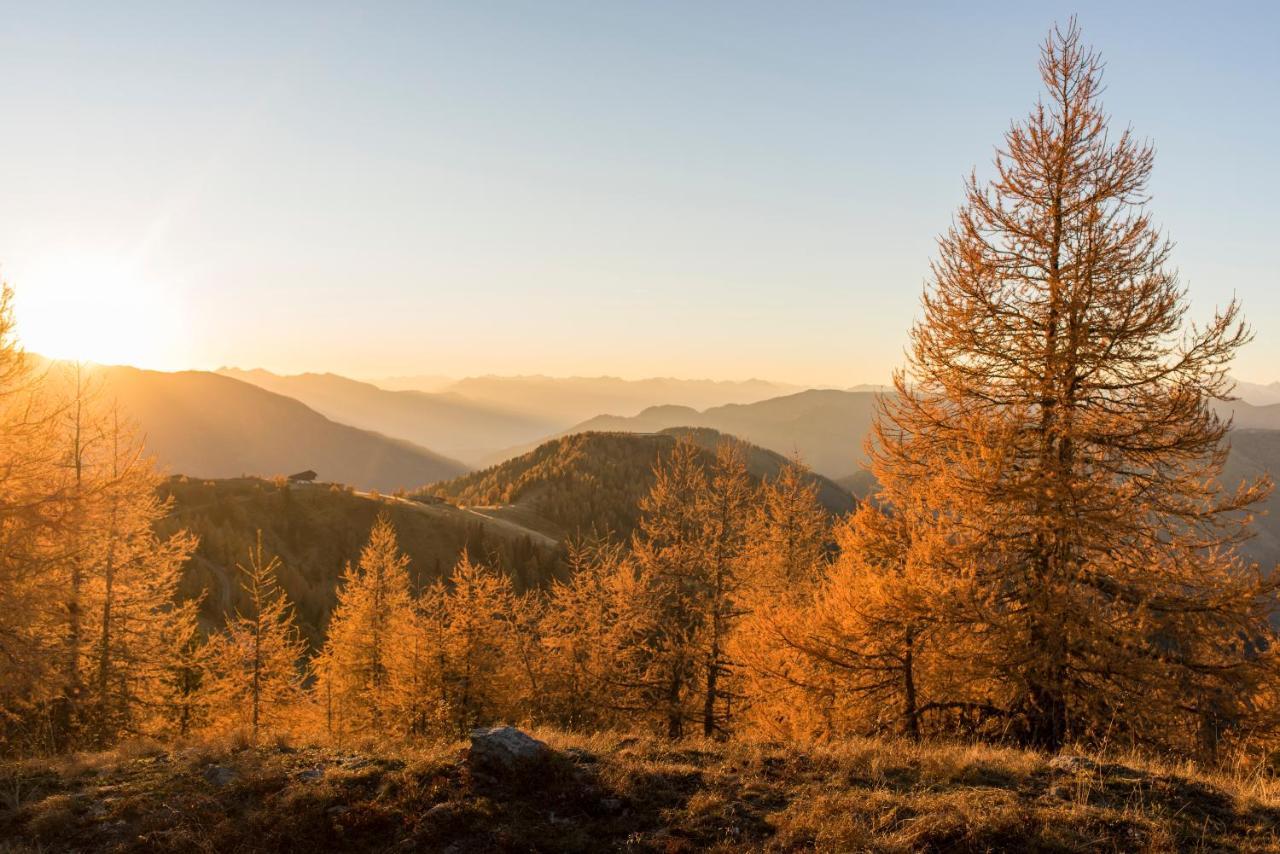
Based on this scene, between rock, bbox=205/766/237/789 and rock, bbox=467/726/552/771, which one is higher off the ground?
rock, bbox=467/726/552/771

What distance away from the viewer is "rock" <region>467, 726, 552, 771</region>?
7.99 metres

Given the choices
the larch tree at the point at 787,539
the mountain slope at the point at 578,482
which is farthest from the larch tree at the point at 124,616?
the mountain slope at the point at 578,482

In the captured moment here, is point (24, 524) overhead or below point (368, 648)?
overhead

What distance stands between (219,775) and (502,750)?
381 cm

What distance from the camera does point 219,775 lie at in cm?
844

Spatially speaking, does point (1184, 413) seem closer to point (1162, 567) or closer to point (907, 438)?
point (1162, 567)

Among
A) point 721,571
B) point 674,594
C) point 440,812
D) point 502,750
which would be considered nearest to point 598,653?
point 674,594

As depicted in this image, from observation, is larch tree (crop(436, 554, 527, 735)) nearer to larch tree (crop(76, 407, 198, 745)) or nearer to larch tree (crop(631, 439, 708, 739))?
larch tree (crop(631, 439, 708, 739))

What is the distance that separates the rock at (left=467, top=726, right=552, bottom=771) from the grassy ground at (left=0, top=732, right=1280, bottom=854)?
0.20m

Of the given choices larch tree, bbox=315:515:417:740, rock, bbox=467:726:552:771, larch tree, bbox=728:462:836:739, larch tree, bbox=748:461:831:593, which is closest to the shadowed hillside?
larch tree, bbox=315:515:417:740

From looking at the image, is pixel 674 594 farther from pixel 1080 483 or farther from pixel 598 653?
pixel 1080 483

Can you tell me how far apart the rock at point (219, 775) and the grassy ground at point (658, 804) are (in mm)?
Answer: 33

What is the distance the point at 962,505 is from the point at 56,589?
17.3 m

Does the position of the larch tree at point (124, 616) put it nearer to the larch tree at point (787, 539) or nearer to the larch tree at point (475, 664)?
the larch tree at point (475, 664)
